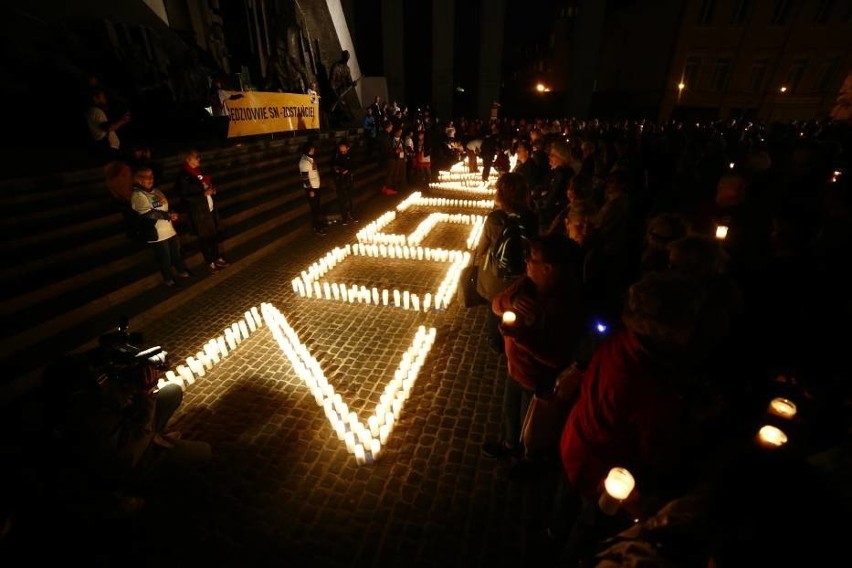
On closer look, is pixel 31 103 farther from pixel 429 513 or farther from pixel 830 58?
pixel 830 58

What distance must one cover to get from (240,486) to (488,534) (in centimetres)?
217

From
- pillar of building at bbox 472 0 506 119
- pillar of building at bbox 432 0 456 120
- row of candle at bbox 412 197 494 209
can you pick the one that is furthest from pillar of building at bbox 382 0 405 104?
row of candle at bbox 412 197 494 209

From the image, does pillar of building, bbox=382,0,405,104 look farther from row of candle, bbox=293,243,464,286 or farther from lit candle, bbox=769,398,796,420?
lit candle, bbox=769,398,796,420

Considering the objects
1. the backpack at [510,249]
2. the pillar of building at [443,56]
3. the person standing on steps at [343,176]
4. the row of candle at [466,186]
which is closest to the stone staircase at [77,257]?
the person standing on steps at [343,176]

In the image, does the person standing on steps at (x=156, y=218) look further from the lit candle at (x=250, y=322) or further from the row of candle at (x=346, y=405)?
the row of candle at (x=346, y=405)

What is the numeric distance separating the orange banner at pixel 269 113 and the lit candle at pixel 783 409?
13.3 meters

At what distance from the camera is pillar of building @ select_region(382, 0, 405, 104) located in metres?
30.3

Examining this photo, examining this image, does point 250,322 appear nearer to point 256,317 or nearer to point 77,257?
point 256,317

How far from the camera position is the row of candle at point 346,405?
3.69 m

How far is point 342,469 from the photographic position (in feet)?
11.8

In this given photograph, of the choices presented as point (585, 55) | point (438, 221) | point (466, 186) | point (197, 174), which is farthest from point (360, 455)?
point (585, 55)

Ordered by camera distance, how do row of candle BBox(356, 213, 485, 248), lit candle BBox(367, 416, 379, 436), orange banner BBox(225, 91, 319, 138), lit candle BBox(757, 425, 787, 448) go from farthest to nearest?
orange banner BBox(225, 91, 319, 138) → row of candle BBox(356, 213, 485, 248) → lit candle BBox(367, 416, 379, 436) → lit candle BBox(757, 425, 787, 448)

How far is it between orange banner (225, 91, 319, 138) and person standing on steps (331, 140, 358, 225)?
4.28 m

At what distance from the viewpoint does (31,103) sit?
9922mm
